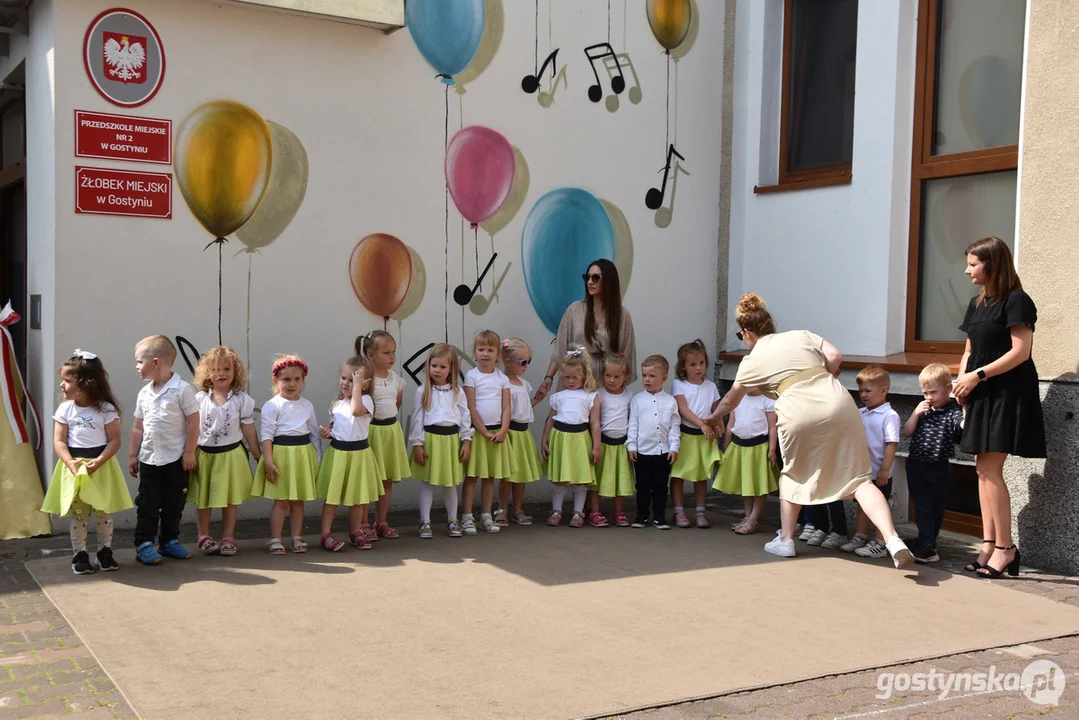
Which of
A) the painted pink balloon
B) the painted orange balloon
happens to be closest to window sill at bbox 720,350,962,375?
the painted pink balloon

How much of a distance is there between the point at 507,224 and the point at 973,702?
504 cm

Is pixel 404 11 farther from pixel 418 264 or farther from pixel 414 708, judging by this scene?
pixel 414 708

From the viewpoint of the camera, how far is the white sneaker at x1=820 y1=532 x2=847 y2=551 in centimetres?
655

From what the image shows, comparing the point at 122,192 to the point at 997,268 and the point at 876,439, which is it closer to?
the point at 876,439

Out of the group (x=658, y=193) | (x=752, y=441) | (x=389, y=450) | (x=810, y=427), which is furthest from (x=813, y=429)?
(x=658, y=193)

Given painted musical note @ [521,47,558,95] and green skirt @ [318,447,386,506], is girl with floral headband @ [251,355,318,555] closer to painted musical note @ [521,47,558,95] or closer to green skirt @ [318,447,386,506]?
green skirt @ [318,447,386,506]

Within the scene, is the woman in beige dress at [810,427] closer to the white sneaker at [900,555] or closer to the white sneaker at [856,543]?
the white sneaker at [900,555]

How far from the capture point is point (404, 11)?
7.18 metres

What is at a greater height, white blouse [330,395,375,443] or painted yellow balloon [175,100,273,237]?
painted yellow balloon [175,100,273,237]

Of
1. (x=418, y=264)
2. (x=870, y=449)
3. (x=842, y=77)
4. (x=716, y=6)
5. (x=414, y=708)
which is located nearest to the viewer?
(x=414, y=708)

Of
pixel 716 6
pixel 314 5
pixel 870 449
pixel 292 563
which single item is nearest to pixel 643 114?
pixel 716 6

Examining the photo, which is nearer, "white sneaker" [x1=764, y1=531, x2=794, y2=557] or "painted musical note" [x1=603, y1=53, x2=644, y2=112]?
A: "white sneaker" [x1=764, y1=531, x2=794, y2=557]

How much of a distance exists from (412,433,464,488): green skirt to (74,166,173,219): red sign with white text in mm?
2262

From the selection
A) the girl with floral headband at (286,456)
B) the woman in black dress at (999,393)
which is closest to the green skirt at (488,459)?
the girl with floral headband at (286,456)
